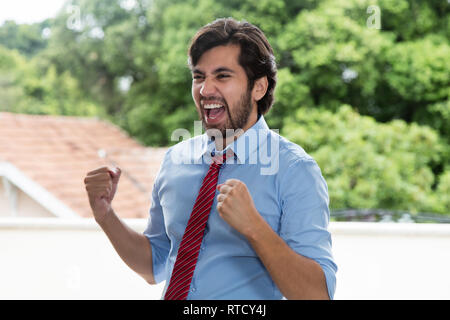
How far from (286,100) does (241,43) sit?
5.12m

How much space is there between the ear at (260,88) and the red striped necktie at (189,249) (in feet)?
0.64

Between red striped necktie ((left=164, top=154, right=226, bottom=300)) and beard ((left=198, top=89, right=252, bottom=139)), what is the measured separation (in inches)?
4.5

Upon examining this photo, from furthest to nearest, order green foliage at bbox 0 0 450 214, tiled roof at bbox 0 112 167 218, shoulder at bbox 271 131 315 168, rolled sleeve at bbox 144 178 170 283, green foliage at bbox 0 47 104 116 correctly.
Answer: green foliage at bbox 0 47 104 116 → green foliage at bbox 0 0 450 214 → tiled roof at bbox 0 112 167 218 → rolled sleeve at bbox 144 178 170 283 → shoulder at bbox 271 131 315 168

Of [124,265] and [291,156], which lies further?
[124,265]

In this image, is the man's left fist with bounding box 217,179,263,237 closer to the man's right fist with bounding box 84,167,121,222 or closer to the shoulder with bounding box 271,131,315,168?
the shoulder with bounding box 271,131,315,168

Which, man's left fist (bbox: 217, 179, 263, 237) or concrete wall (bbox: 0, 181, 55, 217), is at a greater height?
man's left fist (bbox: 217, 179, 263, 237)

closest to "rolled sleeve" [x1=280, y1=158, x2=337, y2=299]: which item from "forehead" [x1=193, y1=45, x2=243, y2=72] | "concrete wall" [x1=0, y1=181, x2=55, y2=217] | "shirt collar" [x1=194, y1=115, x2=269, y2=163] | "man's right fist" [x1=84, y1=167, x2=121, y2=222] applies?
"shirt collar" [x1=194, y1=115, x2=269, y2=163]

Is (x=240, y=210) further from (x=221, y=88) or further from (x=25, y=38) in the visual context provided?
(x=25, y=38)

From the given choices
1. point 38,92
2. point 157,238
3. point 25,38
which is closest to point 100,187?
point 157,238

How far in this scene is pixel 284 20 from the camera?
648 cm

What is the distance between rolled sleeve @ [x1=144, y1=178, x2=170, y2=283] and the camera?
3.31 ft

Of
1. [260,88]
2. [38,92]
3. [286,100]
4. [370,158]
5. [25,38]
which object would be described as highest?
[25,38]

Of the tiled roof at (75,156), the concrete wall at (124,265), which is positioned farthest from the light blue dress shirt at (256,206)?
the tiled roof at (75,156)

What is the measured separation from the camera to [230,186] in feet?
2.45
